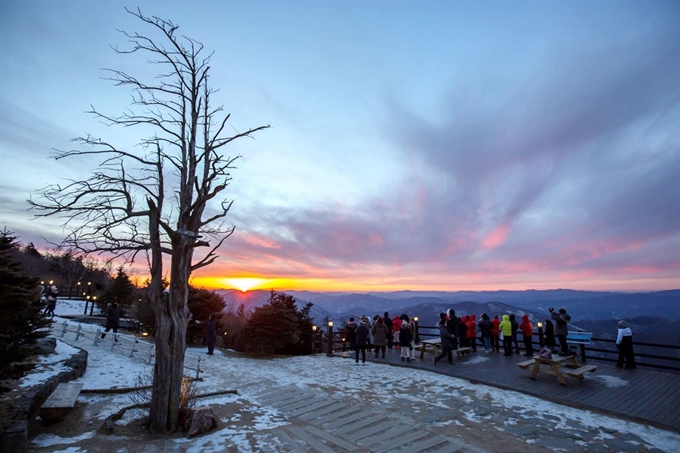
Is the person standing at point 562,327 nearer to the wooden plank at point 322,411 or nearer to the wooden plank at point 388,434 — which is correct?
the wooden plank at point 388,434

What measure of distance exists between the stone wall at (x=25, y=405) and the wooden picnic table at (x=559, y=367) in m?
11.8

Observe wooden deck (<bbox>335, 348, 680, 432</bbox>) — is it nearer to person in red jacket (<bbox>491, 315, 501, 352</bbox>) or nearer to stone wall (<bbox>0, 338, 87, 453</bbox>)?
person in red jacket (<bbox>491, 315, 501, 352</bbox>)

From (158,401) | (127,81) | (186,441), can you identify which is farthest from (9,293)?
(127,81)

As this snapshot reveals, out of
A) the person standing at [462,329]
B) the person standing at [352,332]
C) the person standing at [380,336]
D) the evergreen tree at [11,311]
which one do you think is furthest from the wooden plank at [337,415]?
the person standing at [462,329]

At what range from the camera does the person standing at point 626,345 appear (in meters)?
10.9

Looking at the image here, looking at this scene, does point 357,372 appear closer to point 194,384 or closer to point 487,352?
point 194,384

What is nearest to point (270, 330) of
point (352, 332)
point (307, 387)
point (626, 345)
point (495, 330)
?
point (352, 332)

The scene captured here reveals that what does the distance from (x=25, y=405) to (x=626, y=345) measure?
53.8ft

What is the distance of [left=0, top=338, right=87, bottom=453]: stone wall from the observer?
475 cm

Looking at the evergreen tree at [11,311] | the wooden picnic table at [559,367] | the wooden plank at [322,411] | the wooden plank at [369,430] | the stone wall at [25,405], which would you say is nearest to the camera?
the stone wall at [25,405]

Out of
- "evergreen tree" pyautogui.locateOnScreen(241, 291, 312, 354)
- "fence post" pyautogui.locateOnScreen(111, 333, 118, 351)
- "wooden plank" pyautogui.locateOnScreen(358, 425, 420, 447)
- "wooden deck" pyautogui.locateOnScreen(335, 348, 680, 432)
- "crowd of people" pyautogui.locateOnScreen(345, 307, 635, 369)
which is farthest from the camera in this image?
"evergreen tree" pyautogui.locateOnScreen(241, 291, 312, 354)

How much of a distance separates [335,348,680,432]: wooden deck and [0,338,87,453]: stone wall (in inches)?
417

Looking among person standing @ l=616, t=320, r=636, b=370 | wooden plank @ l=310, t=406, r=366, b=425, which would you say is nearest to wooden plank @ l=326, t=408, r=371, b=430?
wooden plank @ l=310, t=406, r=366, b=425

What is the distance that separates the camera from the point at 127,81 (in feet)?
22.8
